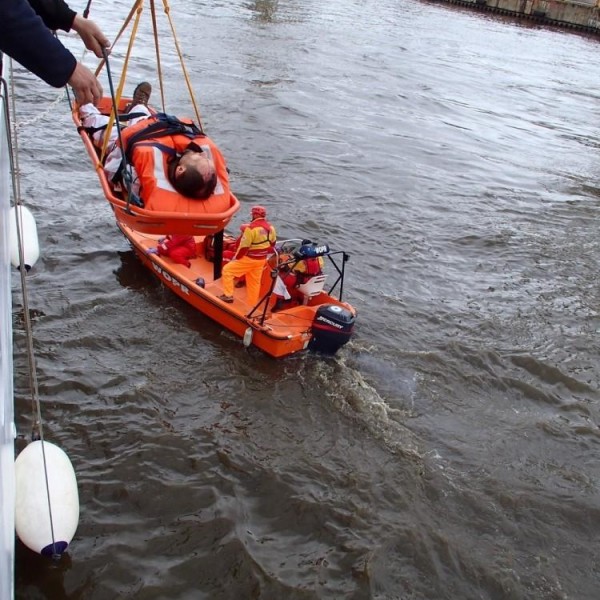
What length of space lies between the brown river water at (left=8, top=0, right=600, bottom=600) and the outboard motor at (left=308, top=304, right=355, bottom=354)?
0.35m

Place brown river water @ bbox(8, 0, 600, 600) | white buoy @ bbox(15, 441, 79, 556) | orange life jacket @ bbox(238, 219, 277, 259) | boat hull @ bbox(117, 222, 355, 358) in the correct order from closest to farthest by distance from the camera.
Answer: white buoy @ bbox(15, 441, 79, 556) < brown river water @ bbox(8, 0, 600, 600) < boat hull @ bbox(117, 222, 355, 358) < orange life jacket @ bbox(238, 219, 277, 259)

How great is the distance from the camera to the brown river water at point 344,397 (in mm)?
4551

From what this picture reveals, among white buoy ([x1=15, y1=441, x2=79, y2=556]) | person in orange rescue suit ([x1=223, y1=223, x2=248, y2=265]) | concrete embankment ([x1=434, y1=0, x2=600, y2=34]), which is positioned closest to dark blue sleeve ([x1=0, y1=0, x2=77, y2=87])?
white buoy ([x1=15, y1=441, x2=79, y2=556])

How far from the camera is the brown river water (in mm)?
4551

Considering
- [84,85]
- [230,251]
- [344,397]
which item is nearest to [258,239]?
[230,251]

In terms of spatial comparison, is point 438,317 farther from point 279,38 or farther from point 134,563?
point 279,38

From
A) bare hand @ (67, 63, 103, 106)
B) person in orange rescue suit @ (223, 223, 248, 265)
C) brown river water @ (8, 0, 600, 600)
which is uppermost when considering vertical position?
bare hand @ (67, 63, 103, 106)

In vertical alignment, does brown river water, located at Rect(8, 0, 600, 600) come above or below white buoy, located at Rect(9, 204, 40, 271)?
below

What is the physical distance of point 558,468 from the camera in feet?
18.9

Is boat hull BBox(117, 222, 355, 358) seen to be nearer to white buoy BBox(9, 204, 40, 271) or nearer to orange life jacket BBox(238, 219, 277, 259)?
orange life jacket BBox(238, 219, 277, 259)

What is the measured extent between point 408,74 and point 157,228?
19.0m

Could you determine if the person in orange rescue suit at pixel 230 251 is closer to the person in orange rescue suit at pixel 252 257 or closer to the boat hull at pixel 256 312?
the boat hull at pixel 256 312

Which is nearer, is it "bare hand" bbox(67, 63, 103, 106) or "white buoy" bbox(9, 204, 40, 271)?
"bare hand" bbox(67, 63, 103, 106)

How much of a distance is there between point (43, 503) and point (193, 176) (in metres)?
3.30
